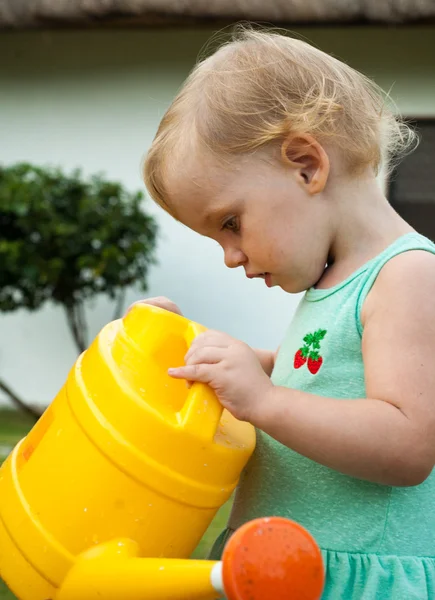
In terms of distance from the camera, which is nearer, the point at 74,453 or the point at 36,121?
the point at 74,453

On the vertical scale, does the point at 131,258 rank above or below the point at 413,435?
below

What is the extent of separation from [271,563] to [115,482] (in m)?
0.31

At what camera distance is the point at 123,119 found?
560cm

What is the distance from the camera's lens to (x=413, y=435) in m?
1.10

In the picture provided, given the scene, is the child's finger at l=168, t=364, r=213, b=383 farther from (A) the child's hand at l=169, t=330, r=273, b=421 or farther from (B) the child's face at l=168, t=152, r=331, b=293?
(B) the child's face at l=168, t=152, r=331, b=293

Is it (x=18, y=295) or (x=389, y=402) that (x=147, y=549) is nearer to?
A: (x=389, y=402)

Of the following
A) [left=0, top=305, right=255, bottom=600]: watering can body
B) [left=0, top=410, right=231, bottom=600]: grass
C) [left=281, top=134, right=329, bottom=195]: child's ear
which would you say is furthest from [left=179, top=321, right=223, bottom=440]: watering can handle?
[left=0, top=410, right=231, bottom=600]: grass

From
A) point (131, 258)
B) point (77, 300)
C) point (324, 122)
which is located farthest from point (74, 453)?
point (77, 300)

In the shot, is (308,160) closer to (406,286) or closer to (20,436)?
(406,286)

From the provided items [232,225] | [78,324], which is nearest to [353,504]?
[232,225]

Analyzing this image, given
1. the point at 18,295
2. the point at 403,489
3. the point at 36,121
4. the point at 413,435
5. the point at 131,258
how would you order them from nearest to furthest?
the point at 413,435, the point at 403,489, the point at 131,258, the point at 18,295, the point at 36,121

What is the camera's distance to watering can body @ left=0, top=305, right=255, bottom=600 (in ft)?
3.72

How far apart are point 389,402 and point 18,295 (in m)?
4.40

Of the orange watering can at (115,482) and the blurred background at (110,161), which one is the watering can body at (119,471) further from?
the blurred background at (110,161)
